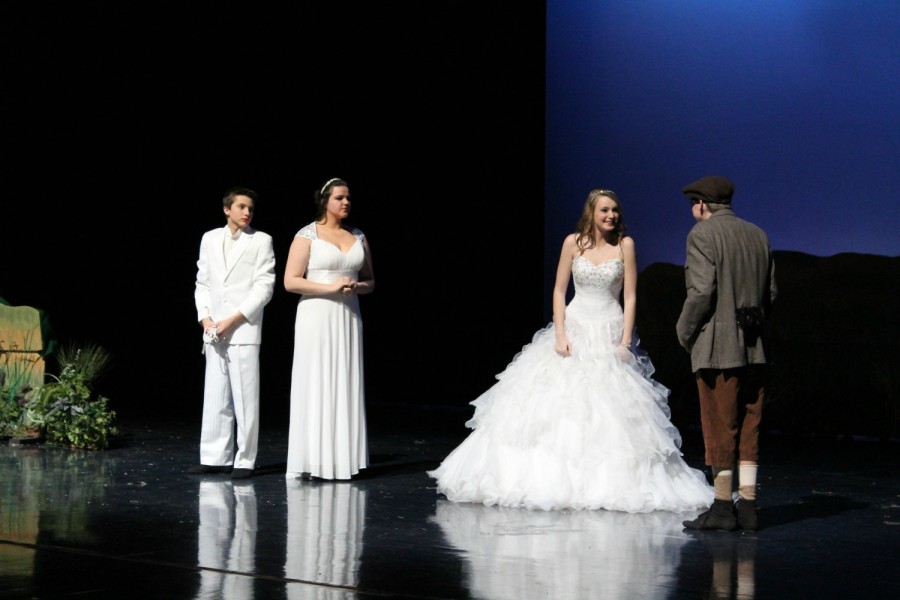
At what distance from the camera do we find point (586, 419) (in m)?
5.59

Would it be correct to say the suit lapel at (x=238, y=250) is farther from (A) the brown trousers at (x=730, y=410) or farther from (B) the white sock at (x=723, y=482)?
(B) the white sock at (x=723, y=482)

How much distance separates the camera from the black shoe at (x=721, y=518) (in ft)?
15.9

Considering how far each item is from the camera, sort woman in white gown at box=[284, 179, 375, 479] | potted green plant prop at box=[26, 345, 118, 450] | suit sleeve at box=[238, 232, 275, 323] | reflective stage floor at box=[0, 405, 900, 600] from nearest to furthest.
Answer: reflective stage floor at box=[0, 405, 900, 600] < woman in white gown at box=[284, 179, 375, 479] < suit sleeve at box=[238, 232, 275, 323] < potted green plant prop at box=[26, 345, 118, 450]

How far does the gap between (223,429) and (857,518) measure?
3003 mm

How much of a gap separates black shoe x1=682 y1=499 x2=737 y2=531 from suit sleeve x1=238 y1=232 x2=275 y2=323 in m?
2.50

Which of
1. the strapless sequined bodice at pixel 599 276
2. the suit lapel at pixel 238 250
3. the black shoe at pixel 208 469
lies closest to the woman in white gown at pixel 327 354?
the suit lapel at pixel 238 250

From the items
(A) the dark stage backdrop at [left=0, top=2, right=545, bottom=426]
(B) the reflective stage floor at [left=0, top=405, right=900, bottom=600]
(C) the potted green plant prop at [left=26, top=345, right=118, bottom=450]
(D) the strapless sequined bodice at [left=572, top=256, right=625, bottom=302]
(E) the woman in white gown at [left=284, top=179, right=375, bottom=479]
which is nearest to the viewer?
(B) the reflective stage floor at [left=0, top=405, right=900, bottom=600]

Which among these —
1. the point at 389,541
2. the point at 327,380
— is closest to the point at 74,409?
the point at 327,380

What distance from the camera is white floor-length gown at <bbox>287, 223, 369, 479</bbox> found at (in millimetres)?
6285

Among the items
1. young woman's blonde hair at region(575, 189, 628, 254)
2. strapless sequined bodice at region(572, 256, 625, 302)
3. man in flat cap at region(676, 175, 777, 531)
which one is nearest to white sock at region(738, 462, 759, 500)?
man in flat cap at region(676, 175, 777, 531)

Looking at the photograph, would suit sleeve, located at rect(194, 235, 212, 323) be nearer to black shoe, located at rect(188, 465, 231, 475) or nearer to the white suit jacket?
the white suit jacket

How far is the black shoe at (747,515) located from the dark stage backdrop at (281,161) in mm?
4923

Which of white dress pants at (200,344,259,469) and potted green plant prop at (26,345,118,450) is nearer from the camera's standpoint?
white dress pants at (200,344,259,469)

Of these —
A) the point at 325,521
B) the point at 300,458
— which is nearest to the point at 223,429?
the point at 300,458
